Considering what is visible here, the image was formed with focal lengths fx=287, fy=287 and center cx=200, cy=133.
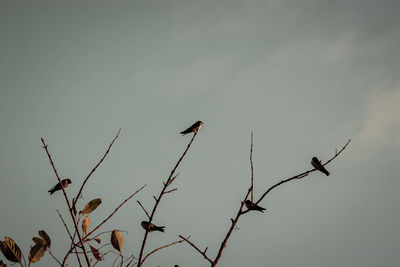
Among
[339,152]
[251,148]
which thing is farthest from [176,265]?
[339,152]

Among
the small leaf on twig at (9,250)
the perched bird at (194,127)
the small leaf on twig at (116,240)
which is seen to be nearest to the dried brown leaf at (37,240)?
the small leaf on twig at (9,250)

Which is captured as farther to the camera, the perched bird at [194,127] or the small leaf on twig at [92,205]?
the perched bird at [194,127]

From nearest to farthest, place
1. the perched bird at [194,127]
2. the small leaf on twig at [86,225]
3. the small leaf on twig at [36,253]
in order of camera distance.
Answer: the small leaf on twig at [36,253]
the small leaf on twig at [86,225]
the perched bird at [194,127]

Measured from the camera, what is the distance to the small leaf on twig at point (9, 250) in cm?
218

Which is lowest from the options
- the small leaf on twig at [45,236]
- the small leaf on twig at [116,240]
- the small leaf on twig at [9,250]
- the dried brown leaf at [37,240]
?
the small leaf on twig at [9,250]

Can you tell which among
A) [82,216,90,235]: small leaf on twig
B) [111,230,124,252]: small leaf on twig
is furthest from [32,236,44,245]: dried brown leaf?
[111,230,124,252]: small leaf on twig

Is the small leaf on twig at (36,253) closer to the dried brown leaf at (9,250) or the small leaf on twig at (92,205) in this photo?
the dried brown leaf at (9,250)

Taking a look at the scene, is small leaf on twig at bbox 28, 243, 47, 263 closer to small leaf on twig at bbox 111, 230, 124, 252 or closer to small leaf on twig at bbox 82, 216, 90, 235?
small leaf on twig at bbox 82, 216, 90, 235

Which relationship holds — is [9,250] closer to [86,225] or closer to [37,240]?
[37,240]

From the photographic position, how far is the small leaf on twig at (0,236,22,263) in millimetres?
2176

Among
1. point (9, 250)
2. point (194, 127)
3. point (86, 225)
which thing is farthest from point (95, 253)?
point (194, 127)

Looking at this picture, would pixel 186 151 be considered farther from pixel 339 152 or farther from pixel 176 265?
pixel 339 152

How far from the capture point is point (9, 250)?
2186 millimetres

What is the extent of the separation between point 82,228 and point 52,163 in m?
0.76
